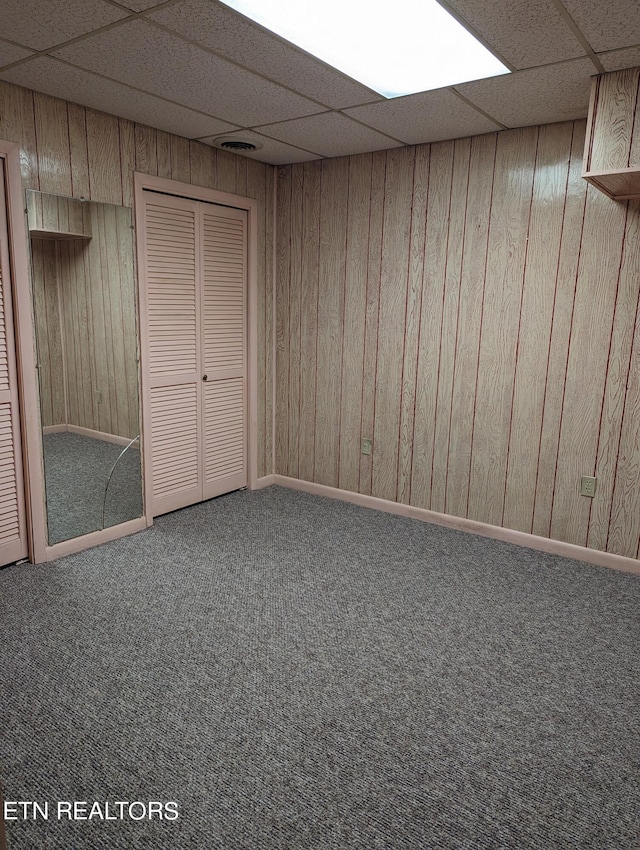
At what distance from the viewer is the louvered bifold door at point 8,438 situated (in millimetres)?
2842

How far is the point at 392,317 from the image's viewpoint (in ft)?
12.6

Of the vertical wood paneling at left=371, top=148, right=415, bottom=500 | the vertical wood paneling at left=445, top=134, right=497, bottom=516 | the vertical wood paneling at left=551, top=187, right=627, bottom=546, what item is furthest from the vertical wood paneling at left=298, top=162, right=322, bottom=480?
the vertical wood paneling at left=551, top=187, right=627, bottom=546

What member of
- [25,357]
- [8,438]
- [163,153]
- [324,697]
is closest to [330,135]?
[163,153]

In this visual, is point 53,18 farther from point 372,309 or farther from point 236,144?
point 372,309

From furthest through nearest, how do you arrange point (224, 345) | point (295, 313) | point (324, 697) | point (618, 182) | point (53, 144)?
point (295, 313) → point (224, 345) → point (53, 144) → point (618, 182) → point (324, 697)

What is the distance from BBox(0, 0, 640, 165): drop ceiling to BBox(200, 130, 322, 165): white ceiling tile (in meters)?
0.04

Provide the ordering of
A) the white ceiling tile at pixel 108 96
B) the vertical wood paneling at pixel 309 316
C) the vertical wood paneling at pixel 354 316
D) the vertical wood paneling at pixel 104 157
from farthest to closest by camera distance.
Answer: the vertical wood paneling at pixel 309 316 → the vertical wood paneling at pixel 354 316 → the vertical wood paneling at pixel 104 157 → the white ceiling tile at pixel 108 96

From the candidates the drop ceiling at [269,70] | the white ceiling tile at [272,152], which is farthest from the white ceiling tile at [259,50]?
the white ceiling tile at [272,152]

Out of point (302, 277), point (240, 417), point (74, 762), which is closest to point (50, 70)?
point (302, 277)

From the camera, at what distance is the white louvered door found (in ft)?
11.7

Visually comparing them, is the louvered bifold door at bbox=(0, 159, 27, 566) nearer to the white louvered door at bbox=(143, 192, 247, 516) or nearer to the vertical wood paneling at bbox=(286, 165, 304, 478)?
the white louvered door at bbox=(143, 192, 247, 516)

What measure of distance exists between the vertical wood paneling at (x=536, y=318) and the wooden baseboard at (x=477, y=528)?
0.08m

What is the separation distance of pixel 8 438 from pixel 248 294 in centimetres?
186

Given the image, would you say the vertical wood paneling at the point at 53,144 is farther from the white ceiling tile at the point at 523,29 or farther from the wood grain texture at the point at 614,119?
the wood grain texture at the point at 614,119
